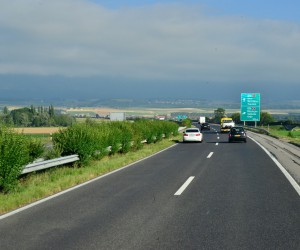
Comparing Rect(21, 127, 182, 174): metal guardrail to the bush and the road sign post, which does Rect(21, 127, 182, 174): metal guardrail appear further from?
the road sign post

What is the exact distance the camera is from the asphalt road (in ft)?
20.0

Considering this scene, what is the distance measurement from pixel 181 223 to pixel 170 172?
744 cm

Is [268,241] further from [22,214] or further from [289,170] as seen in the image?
[289,170]

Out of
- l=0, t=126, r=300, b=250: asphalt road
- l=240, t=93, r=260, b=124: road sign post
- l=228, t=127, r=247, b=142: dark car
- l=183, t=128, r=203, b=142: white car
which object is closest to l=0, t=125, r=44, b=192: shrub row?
l=0, t=126, r=300, b=250: asphalt road

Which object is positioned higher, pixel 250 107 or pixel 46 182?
pixel 250 107

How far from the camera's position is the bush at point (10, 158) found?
32.7 feet

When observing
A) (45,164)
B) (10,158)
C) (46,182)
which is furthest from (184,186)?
(10,158)

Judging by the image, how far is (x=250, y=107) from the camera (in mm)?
54812

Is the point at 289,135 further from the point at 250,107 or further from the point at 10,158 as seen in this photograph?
the point at 10,158

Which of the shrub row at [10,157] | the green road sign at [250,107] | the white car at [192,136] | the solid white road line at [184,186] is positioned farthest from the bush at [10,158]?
the green road sign at [250,107]

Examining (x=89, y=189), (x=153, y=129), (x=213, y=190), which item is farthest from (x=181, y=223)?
(x=153, y=129)

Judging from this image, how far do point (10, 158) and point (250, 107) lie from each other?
47.5 metres

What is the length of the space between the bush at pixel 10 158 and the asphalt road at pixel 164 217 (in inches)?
49.9

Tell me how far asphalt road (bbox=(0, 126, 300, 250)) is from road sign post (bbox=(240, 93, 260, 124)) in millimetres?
42978
